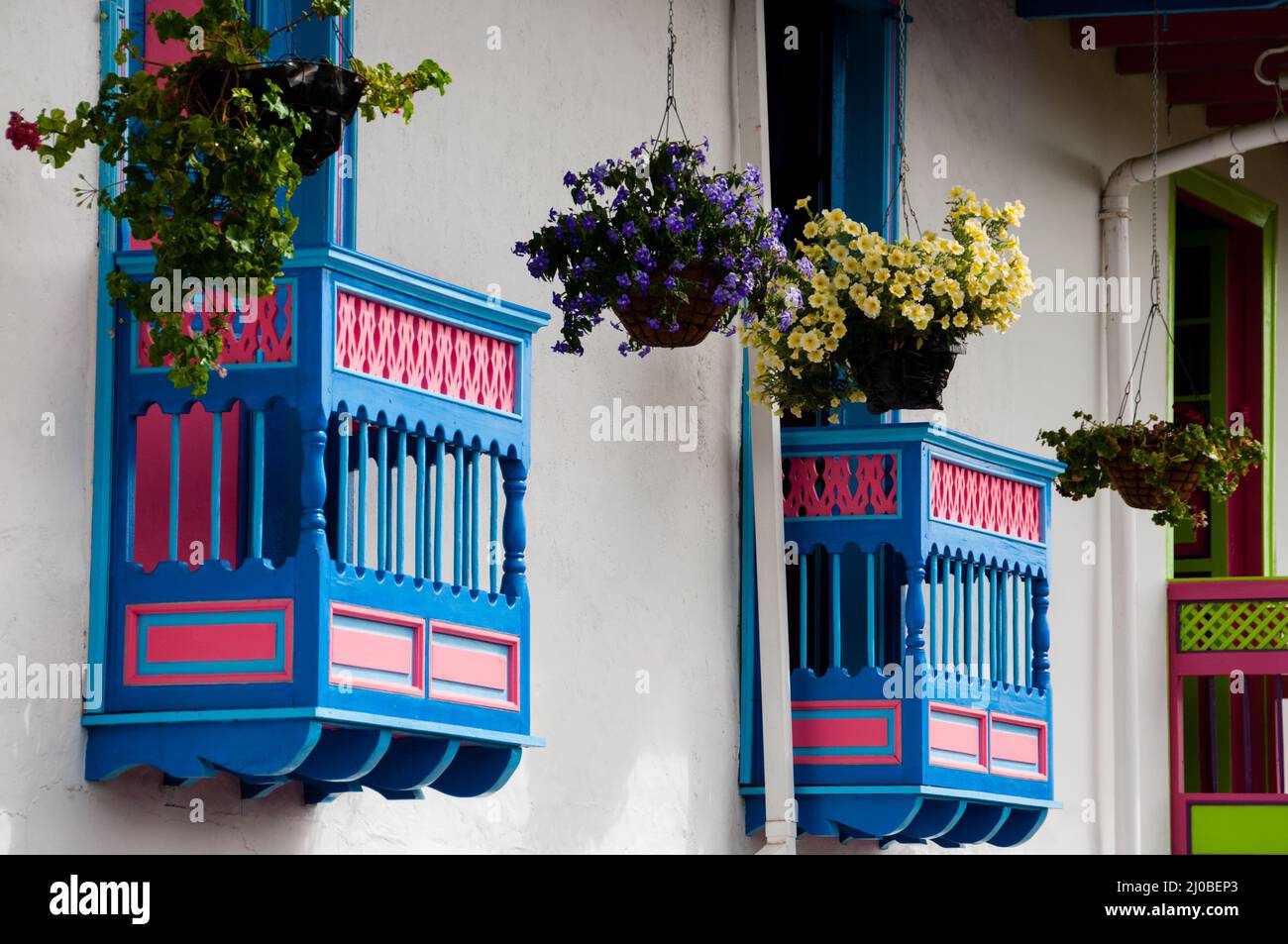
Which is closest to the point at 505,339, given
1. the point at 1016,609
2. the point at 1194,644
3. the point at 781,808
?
the point at 781,808

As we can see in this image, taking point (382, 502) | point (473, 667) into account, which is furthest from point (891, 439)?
point (382, 502)

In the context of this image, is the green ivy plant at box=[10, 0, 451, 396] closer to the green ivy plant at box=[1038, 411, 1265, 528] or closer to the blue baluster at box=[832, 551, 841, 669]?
the blue baluster at box=[832, 551, 841, 669]

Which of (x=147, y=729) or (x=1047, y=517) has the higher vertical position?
(x=1047, y=517)

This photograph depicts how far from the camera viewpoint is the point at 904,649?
831 cm

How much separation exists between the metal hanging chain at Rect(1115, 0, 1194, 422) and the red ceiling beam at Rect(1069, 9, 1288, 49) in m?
0.08

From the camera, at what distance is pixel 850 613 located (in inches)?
351

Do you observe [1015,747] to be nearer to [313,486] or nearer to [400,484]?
[400,484]

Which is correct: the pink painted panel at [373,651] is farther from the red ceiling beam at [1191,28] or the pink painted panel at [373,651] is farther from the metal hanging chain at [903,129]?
the red ceiling beam at [1191,28]

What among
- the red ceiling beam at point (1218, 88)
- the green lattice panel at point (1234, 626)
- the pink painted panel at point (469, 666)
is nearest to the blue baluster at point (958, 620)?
the pink painted panel at point (469, 666)

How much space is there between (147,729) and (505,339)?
1.44 m

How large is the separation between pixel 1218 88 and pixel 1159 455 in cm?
335

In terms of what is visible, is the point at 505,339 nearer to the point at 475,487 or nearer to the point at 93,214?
the point at 475,487
